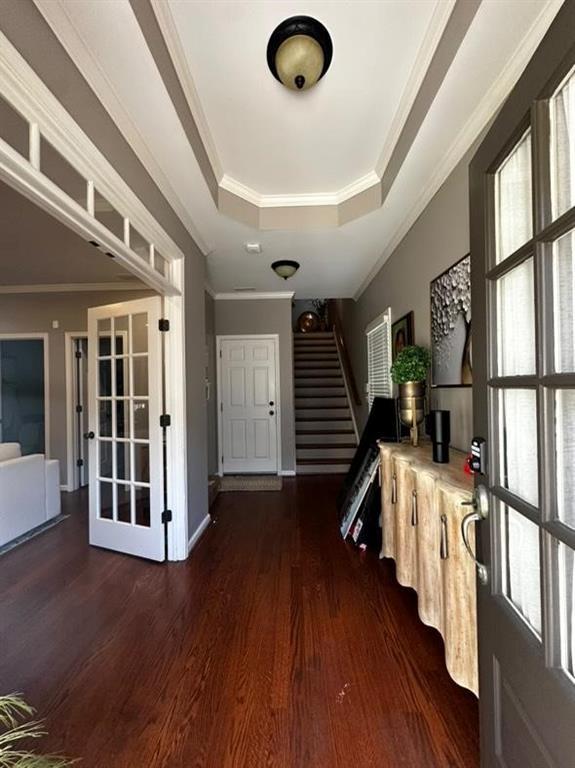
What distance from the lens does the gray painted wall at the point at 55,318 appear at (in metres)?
5.12

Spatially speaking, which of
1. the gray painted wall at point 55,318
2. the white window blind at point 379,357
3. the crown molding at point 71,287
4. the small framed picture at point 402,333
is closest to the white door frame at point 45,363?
the gray painted wall at point 55,318

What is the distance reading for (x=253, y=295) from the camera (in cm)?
550

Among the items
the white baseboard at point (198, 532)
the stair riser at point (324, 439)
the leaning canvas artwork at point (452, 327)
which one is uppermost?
the leaning canvas artwork at point (452, 327)

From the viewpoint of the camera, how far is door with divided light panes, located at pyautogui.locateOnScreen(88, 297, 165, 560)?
290 cm

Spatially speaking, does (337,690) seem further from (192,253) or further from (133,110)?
(192,253)

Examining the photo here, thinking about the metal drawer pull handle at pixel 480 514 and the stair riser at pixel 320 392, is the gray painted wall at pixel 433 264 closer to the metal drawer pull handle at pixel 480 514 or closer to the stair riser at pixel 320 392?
the metal drawer pull handle at pixel 480 514

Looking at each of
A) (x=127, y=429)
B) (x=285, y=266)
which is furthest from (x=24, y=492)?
(x=285, y=266)

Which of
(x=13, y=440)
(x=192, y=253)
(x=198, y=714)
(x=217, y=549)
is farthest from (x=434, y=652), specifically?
(x=13, y=440)

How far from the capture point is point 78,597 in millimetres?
2395

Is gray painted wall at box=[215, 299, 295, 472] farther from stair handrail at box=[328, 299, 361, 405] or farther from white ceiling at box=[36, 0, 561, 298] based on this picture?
white ceiling at box=[36, 0, 561, 298]

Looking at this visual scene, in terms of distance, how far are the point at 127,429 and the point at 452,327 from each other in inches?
99.7

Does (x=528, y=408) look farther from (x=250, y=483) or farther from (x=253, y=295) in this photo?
(x=253, y=295)

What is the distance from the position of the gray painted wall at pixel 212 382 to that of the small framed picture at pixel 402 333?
2.60 m

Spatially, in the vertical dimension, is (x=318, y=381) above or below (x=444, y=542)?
above
